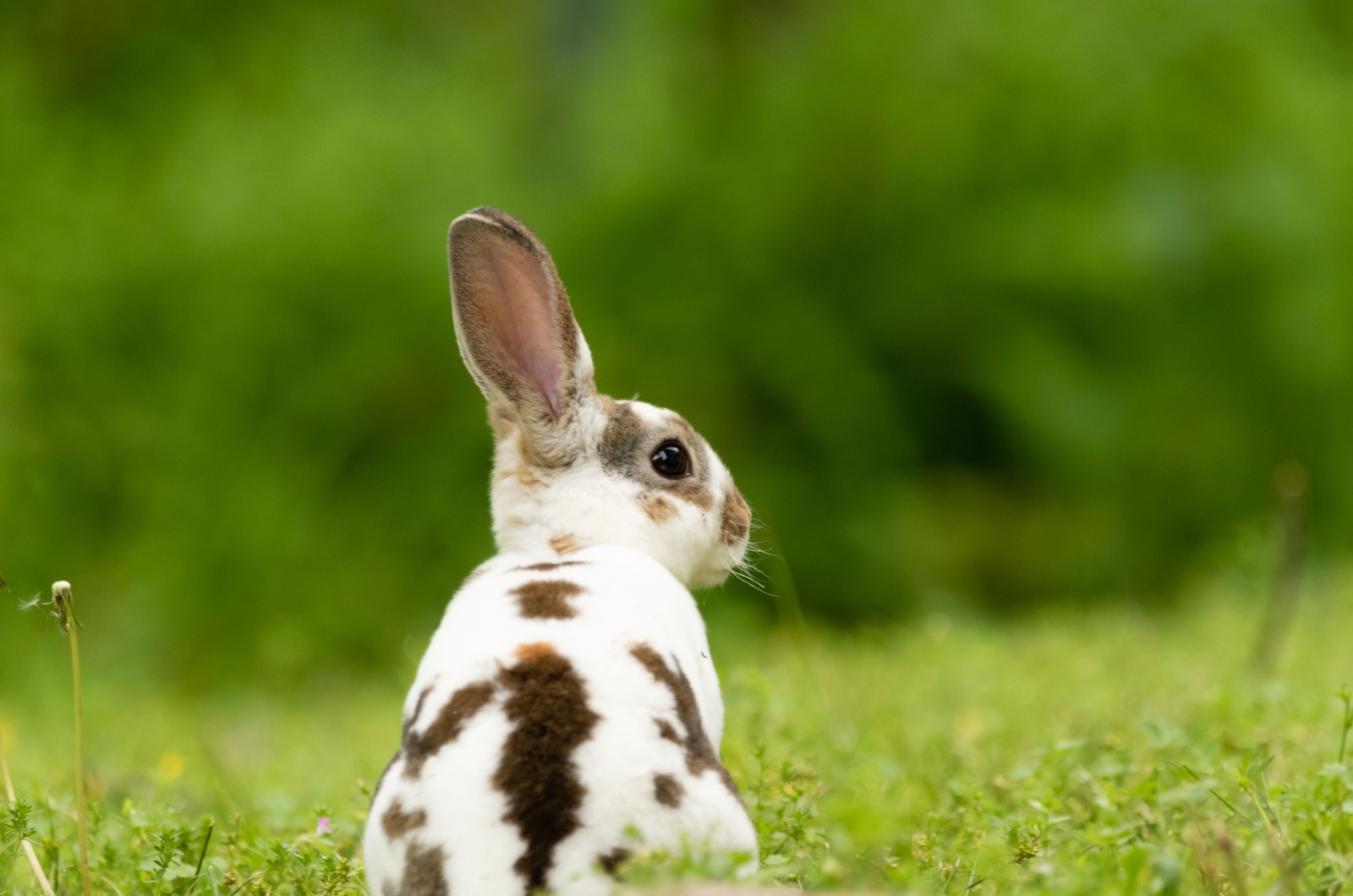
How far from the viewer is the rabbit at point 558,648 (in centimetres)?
200

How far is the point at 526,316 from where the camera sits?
9.04ft

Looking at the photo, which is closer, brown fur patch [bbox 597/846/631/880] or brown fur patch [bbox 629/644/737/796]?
brown fur patch [bbox 597/846/631/880]

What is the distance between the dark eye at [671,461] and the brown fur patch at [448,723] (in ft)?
2.42

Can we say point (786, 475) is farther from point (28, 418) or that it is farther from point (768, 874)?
point (768, 874)

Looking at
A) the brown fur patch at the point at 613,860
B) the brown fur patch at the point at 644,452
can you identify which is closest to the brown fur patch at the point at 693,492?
the brown fur patch at the point at 644,452

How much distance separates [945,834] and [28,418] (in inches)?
219

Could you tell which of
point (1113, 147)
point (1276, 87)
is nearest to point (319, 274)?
point (1113, 147)

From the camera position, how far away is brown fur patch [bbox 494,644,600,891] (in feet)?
6.50

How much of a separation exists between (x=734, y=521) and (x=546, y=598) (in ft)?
2.30

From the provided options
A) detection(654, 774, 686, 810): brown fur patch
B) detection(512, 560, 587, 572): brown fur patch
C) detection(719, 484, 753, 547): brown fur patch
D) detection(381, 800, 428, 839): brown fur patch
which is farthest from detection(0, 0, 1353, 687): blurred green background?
detection(654, 774, 686, 810): brown fur patch

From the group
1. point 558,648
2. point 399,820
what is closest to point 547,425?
point 558,648

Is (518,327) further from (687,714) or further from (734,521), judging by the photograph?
(687,714)

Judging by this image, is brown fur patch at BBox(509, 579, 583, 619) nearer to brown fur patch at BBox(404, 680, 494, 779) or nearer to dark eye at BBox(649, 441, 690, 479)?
brown fur patch at BBox(404, 680, 494, 779)

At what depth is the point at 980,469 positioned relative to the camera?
7.98 metres
